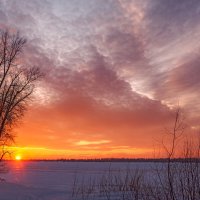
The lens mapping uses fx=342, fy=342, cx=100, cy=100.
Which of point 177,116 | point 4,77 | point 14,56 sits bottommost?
point 177,116

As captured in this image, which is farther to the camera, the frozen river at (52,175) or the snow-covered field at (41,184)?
the frozen river at (52,175)

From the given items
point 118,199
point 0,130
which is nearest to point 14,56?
point 0,130

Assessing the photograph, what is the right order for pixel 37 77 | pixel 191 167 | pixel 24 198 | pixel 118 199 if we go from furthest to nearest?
pixel 37 77, pixel 24 198, pixel 118 199, pixel 191 167

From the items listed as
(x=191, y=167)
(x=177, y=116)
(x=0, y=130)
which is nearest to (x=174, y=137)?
(x=177, y=116)

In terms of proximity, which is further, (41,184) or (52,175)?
(52,175)

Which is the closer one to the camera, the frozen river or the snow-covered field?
the snow-covered field

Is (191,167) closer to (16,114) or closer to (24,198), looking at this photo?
(24,198)

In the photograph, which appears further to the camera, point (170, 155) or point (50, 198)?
point (50, 198)

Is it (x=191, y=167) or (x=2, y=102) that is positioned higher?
(x=2, y=102)

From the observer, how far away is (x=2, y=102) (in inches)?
906

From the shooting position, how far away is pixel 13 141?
2358 centimetres

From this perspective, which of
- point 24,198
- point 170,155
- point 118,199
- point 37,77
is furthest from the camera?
point 37,77

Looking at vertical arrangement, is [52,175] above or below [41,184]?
above

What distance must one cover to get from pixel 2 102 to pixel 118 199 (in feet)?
37.4
